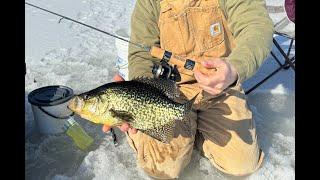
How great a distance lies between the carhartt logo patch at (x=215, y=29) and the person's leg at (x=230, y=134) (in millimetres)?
408

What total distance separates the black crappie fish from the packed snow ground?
721 mm

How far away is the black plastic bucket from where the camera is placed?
3.16m

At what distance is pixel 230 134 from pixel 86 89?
1482mm

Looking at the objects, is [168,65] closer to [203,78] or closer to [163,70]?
[163,70]

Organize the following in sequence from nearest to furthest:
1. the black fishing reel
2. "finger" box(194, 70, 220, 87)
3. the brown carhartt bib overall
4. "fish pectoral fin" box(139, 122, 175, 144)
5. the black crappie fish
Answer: "finger" box(194, 70, 220, 87) < the black crappie fish < "fish pectoral fin" box(139, 122, 175, 144) < the black fishing reel < the brown carhartt bib overall

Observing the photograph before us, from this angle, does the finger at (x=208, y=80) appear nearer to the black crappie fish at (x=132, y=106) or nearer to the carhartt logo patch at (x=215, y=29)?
the black crappie fish at (x=132, y=106)

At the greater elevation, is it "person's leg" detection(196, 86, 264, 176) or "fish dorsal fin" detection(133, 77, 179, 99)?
"fish dorsal fin" detection(133, 77, 179, 99)

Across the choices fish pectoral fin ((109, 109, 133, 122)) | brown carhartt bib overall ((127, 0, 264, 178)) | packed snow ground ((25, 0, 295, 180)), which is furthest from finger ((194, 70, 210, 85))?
packed snow ground ((25, 0, 295, 180))

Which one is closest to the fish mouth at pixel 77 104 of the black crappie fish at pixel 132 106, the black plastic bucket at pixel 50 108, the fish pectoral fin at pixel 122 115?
the black crappie fish at pixel 132 106

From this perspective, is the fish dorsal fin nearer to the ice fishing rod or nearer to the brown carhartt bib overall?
the ice fishing rod

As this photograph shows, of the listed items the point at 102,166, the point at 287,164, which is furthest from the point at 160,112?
the point at 287,164

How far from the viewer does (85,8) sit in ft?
20.5

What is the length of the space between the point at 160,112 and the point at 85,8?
4.33 m
